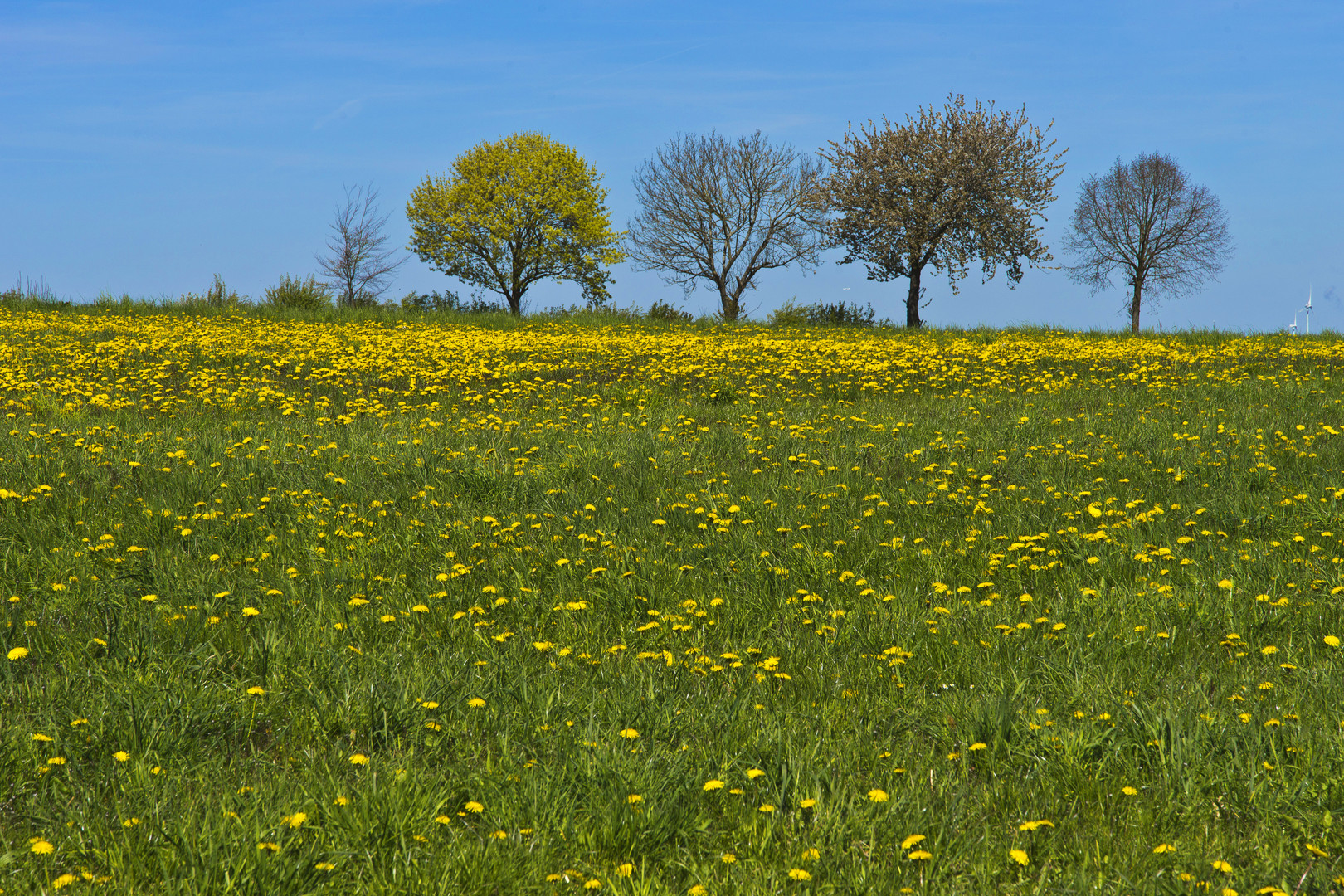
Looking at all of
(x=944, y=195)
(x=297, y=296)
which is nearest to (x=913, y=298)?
(x=944, y=195)

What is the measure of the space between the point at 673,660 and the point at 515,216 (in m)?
44.2

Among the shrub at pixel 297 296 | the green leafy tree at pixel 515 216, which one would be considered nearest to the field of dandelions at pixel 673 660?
the shrub at pixel 297 296

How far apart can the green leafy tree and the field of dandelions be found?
37996 millimetres

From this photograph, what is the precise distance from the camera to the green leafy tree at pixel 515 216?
45750 mm

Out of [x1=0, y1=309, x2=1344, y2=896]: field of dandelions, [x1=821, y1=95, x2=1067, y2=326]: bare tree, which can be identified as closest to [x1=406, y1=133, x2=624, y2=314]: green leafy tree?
[x1=821, y1=95, x2=1067, y2=326]: bare tree

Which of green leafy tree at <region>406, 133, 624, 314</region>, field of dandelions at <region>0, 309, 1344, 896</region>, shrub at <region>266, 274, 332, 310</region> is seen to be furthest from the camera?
green leafy tree at <region>406, 133, 624, 314</region>

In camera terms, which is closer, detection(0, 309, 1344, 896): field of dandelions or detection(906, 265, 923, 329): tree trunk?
detection(0, 309, 1344, 896): field of dandelions

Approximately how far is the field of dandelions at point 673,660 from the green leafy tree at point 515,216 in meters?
38.0

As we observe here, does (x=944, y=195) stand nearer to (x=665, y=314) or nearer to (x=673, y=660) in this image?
(x=665, y=314)

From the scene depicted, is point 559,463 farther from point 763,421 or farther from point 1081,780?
point 1081,780

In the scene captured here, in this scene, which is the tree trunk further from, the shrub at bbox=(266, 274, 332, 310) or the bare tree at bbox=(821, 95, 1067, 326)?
the shrub at bbox=(266, 274, 332, 310)

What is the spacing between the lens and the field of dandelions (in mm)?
2906

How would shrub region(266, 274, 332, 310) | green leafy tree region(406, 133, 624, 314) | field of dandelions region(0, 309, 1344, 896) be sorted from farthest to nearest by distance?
green leafy tree region(406, 133, 624, 314) < shrub region(266, 274, 332, 310) < field of dandelions region(0, 309, 1344, 896)

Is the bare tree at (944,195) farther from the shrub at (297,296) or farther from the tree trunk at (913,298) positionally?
the shrub at (297,296)
